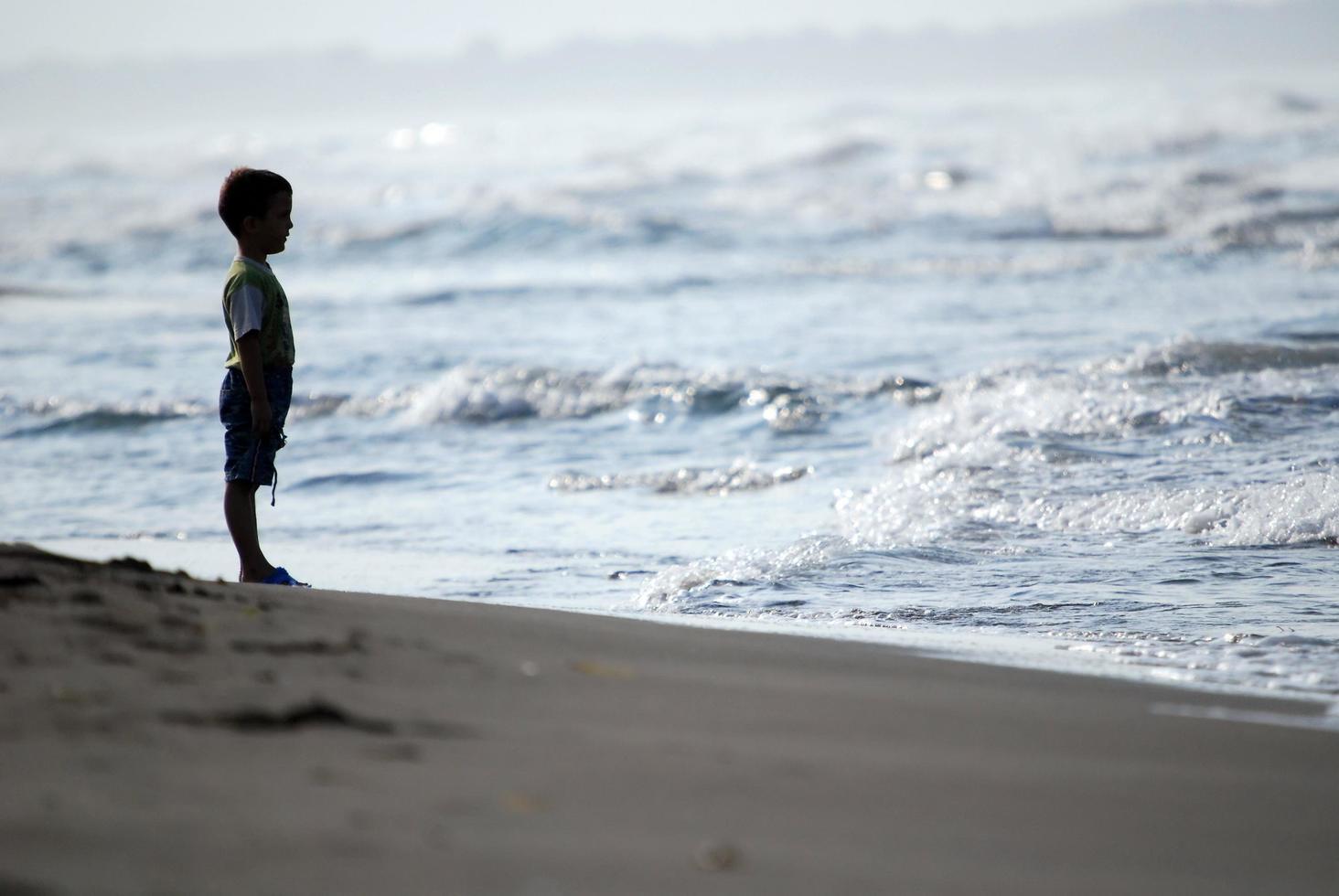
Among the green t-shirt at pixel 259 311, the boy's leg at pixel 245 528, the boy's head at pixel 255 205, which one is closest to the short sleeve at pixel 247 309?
the green t-shirt at pixel 259 311

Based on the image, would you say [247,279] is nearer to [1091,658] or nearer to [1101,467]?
[1091,658]

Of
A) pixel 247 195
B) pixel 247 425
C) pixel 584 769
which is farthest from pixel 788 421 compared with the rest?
pixel 584 769

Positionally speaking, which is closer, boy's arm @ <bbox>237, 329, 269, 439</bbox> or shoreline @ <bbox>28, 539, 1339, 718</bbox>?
shoreline @ <bbox>28, 539, 1339, 718</bbox>

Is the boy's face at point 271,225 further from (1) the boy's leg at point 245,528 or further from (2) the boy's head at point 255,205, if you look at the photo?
(1) the boy's leg at point 245,528

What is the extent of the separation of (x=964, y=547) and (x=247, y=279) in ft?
9.08

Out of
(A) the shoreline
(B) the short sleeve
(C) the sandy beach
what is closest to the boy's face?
(B) the short sleeve

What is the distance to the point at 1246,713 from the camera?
9.68 ft

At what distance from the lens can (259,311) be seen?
4453 millimetres

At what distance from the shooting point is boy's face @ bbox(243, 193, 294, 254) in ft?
14.9

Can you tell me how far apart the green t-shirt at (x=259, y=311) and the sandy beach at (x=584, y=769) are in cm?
151

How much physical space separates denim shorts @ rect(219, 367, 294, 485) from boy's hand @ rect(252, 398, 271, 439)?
50mm

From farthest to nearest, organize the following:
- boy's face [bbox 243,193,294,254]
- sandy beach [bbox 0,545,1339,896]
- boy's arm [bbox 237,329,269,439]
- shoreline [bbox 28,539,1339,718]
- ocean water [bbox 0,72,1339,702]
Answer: ocean water [bbox 0,72,1339,702] < boy's face [bbox 243,193,294,254] < boy's arm [bbox 237,329,269,439] < shoreline [bbox 28,539,1339,718] < sandy beach [bbox 0,545,1339,896]

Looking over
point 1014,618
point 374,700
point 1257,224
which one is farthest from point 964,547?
point 1257,224

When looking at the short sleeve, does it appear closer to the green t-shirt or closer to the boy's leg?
the green t-shirt
